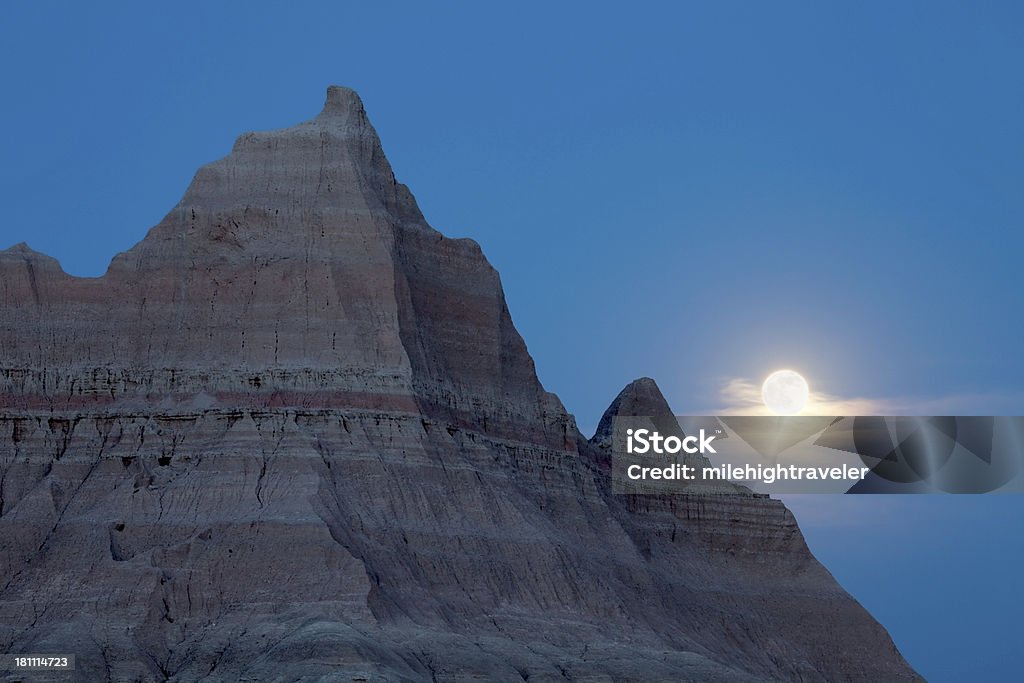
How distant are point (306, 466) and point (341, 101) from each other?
1977 centimetres

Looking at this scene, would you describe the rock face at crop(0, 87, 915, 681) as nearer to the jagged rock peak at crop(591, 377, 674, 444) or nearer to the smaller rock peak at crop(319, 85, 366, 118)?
the smaller rock peak at crop(319, 85, 366, 118)

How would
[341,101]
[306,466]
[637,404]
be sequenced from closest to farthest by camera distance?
[306,466]
[341,101]
[637,404]

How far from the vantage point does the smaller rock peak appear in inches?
4343

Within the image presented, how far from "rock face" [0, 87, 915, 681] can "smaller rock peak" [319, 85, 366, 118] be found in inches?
3.8

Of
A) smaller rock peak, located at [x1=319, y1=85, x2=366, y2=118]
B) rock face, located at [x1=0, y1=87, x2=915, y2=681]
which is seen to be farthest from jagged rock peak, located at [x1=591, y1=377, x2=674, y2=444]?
smaller rock peak, located at [x1=319, y1=85, x2=366, y2=118]

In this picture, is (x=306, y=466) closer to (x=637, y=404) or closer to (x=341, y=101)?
(x=341, y=101)

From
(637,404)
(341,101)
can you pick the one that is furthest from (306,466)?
(637,404)

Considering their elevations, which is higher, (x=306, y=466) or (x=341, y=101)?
(x=341, y=101)

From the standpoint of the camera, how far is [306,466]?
9781 cm

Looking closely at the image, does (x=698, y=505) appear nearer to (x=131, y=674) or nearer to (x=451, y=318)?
(x=451, y=318)

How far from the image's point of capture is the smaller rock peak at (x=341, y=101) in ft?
362

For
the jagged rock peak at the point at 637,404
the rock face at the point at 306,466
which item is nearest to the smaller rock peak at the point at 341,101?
the rock face at the point at 306,466

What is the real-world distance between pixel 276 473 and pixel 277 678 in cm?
1390

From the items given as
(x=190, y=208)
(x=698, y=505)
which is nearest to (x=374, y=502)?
(x=190, y=208)
